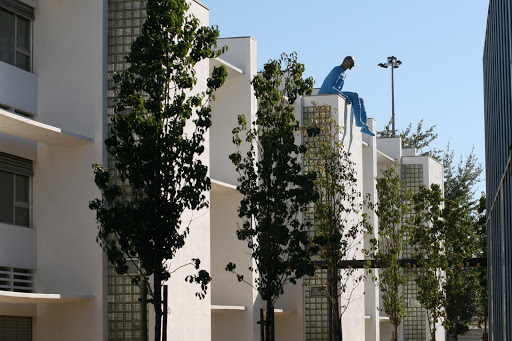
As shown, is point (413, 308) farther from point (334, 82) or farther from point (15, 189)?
point (15, 189)

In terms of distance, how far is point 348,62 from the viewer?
126 ft

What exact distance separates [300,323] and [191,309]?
12916 millimetres

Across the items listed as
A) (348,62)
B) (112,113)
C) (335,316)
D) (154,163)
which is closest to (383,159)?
(348,62)

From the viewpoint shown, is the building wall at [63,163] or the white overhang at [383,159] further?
the white overhang at [383,159]

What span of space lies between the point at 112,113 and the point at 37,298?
17.1 feet

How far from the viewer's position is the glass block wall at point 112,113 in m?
22.1

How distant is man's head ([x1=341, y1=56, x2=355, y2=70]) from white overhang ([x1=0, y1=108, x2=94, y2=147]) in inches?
713

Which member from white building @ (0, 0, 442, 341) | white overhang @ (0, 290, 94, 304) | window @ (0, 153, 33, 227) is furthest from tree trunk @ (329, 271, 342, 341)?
window @ (0, 153, 33, 227)

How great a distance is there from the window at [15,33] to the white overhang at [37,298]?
603 cm

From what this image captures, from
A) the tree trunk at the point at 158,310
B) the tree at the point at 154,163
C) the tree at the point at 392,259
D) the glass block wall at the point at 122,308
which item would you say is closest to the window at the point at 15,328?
the glass block wall at the point at 122,308

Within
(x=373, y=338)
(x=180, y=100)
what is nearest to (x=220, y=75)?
(x=180, y=100)

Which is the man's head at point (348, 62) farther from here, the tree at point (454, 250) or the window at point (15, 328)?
the window at point (15, 328)

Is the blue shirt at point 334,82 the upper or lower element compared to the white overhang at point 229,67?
upper

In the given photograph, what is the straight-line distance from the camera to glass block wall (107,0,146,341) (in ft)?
72.5
